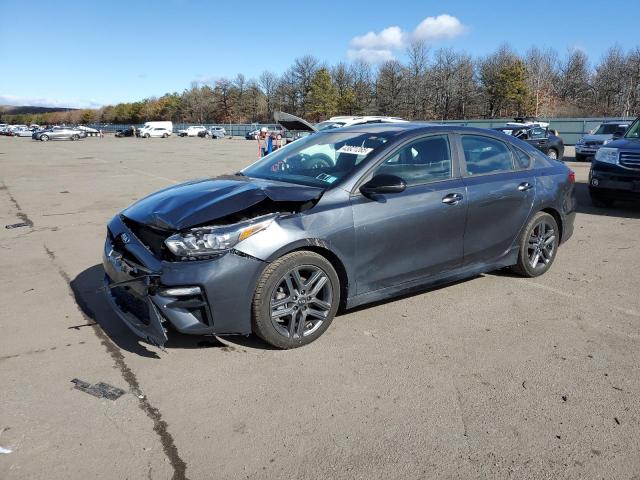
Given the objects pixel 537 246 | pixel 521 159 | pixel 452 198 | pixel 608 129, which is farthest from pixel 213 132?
pixel 452 198

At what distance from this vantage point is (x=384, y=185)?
12.5 ft

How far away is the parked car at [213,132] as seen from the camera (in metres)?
68.3

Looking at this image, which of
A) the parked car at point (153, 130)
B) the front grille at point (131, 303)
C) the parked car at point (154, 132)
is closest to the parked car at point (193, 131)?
the parked car at point (154, 132)

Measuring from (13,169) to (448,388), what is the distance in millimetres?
20280

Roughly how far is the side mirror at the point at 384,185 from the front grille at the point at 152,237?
1.49 metres

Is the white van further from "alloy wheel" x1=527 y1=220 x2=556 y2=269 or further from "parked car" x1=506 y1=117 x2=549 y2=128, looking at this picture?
"alloy wheel" x1=527 y1=220 x2=556 y2=269

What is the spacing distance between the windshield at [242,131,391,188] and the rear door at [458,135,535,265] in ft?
3.09

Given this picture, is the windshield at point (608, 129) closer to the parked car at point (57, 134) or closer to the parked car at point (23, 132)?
the parked car at point (57, 134)

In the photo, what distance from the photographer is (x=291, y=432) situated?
2.79 m

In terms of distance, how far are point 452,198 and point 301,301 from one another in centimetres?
166

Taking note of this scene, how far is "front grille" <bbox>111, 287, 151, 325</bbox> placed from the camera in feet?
11.4

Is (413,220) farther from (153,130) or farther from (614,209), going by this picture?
(153,130)

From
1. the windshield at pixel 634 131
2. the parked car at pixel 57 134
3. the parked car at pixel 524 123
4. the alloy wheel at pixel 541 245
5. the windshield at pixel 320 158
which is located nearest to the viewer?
the windshield at pixel 320 158

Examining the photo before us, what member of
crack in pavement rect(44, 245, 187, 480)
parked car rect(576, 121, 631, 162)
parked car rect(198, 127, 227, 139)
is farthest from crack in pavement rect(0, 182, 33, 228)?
parked car rect(198, 127, 227, 139)
